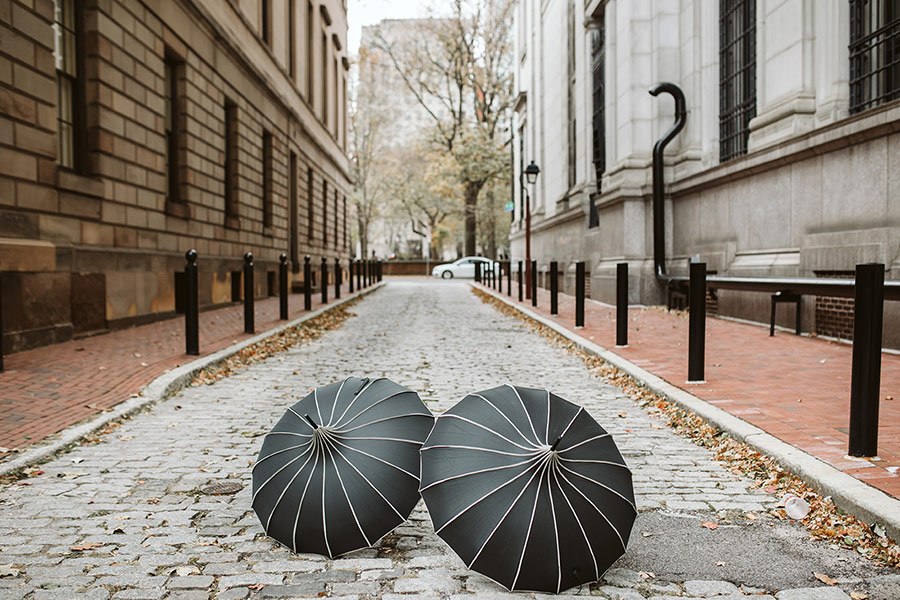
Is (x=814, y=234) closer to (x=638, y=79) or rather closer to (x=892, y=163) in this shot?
(x=892, y=163)

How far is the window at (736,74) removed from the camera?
13937 mm

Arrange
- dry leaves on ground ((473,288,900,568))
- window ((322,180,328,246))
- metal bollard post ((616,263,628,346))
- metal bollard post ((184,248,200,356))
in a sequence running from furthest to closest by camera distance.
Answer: window ((322,180,328,246)), metal bollard post ((616,263,628,346)), metal bollard post ((184,248,200,356)), dry leaves on ground ((473,288,900,568))

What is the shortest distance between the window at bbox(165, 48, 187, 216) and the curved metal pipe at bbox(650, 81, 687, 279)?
31.6ft

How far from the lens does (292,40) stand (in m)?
28.2

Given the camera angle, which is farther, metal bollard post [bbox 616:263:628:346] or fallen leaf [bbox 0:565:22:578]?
metal bollard post [bbox 616:263:628:346]

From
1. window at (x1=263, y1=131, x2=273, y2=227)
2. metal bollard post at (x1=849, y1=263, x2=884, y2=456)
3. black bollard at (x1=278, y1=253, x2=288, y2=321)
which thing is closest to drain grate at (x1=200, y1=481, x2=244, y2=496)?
metal bollard post at (x1=849, y1=263, x2=884, y2=456)

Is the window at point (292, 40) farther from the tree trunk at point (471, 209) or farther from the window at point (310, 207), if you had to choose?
the tree trunk at point (471, 209)

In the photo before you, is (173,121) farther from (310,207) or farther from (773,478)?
(310,207)

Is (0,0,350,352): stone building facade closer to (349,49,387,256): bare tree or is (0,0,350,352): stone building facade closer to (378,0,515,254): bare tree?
(378,0,515,254): bare tree

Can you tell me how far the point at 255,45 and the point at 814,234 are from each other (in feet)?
54.4

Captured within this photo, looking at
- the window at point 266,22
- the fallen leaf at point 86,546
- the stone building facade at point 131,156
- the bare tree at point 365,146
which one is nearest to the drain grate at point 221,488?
the fallen leaf at point 86,546

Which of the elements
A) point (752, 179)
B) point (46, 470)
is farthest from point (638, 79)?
point (46, 470)

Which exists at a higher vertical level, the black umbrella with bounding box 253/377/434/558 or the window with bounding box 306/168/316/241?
the window with bounding box 306/168/316/241

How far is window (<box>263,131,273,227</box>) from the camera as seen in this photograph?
2400 cm
